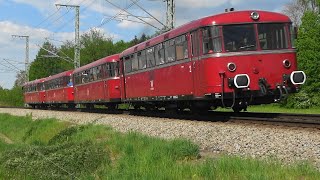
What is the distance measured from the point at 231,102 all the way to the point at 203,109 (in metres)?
2.46

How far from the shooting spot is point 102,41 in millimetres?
86688

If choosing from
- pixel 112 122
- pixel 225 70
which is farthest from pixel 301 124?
pixel 112 122

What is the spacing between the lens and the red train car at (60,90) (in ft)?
126

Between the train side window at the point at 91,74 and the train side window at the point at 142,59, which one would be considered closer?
the train side window at the point at 142,59

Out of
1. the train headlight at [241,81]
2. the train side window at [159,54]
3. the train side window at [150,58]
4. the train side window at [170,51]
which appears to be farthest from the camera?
the train side window at [150,58]

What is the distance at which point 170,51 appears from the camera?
17734mm

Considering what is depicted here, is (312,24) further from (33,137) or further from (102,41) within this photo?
(102,41)

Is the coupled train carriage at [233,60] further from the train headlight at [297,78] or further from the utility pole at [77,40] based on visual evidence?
the utility pole at [77,40]

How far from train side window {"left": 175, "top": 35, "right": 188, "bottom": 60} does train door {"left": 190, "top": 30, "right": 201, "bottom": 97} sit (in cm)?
50

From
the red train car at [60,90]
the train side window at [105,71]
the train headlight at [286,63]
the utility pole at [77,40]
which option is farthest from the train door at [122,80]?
the utility pole at [77,40]

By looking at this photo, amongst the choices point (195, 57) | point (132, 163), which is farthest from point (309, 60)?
point (132, 163)

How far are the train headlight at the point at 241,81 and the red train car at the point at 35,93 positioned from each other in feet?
120

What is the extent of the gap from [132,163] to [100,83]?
1969cm

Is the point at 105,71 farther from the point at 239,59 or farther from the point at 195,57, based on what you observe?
the point at 239,59
